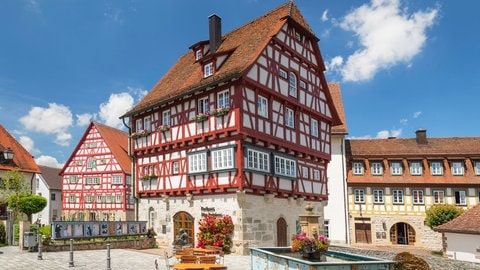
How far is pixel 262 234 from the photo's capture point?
22.7 m

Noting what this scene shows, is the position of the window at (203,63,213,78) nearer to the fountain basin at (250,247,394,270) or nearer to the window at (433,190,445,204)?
the fountain basin at (250,247,394,270)

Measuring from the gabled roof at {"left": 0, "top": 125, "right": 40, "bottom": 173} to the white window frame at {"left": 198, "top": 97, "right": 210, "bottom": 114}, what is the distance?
1945 cm

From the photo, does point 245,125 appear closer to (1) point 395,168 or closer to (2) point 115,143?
(1) point 395,168

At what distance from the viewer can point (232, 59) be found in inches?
940

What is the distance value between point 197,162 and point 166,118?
13.3 ft

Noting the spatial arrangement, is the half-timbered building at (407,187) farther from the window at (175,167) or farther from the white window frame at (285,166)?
the window at (175,167)

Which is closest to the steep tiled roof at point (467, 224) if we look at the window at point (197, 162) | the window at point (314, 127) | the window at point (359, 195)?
the window at point (314, 127)

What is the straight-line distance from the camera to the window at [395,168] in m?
41.0

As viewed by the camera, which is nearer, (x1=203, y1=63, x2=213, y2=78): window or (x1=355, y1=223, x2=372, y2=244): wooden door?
(x1=203, y1=63, x2=213, y2=78): window

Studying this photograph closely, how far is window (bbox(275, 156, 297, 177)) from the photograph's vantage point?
2399cm

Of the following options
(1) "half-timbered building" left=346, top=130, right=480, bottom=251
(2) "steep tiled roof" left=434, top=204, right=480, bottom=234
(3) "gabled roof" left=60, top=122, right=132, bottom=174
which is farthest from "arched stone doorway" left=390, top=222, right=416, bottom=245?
(3) "gabled roof" left=60, top=122, right=132, bottom=174

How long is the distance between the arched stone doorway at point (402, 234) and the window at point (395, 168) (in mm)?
4532

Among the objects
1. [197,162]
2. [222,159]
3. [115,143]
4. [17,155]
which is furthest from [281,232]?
[115,143]

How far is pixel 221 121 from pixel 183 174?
163 inches
